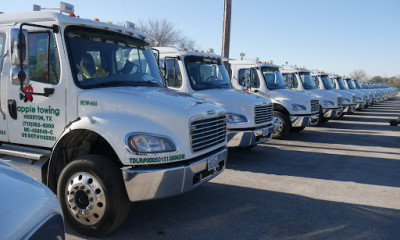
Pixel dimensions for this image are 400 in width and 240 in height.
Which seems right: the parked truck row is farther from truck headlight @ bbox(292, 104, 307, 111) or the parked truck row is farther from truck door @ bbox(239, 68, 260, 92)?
truck headlight @ bbox(292, 104, 307, 111)

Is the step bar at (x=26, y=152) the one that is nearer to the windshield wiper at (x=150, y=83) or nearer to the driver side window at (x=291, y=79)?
the windshield wiper at (x=150, y=83)

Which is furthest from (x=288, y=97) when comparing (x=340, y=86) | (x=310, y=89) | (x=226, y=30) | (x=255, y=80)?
(x=340, y=86)

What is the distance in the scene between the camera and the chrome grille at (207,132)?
376 centimetres

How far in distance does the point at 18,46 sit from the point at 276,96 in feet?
25.8

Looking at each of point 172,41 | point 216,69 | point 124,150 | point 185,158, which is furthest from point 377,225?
point 172,41

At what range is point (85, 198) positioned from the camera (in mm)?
3514

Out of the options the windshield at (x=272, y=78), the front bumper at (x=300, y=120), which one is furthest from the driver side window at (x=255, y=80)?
the front bumper at (x=300, y=120)

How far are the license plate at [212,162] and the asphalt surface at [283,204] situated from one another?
2.19 feet

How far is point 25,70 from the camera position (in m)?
3.68

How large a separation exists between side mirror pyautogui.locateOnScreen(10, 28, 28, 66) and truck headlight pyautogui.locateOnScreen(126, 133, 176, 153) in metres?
1.46

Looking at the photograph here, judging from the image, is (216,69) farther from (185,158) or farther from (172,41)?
(172,41)

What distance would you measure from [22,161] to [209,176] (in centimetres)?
230

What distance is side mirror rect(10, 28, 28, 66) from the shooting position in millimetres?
3465

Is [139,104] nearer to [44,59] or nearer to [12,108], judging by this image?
[44,59]
